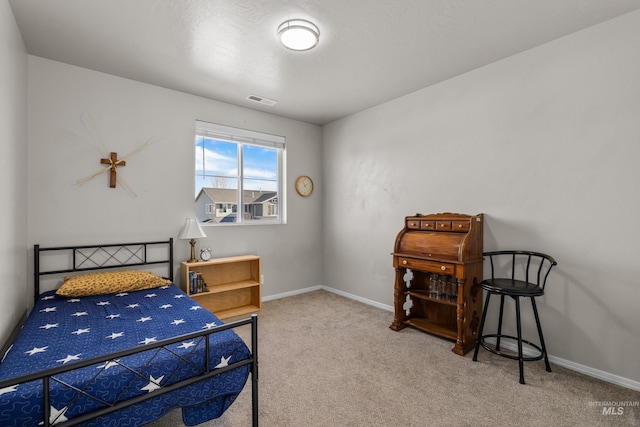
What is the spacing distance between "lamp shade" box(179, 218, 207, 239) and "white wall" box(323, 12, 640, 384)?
237 centimetres

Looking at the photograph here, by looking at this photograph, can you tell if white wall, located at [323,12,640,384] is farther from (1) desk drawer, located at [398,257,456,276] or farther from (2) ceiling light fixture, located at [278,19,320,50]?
(2) ceiling light fixture, located at [278,19,320,50]

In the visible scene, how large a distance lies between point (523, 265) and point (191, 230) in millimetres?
3321

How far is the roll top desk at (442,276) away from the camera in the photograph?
2713 millimetres

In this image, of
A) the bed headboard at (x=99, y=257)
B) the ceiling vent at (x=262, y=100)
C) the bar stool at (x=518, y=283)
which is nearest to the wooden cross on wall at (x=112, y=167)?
the bed headboard at (x=99, y=257)

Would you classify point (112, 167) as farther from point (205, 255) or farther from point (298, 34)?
point (298, 34)

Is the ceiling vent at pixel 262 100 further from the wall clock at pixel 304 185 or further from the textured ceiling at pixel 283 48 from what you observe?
the wall clock at pixel 304 185

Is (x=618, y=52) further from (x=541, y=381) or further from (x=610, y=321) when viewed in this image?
(x=541, y=381)

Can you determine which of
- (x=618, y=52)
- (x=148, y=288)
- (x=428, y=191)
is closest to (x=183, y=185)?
(x=148, y=288)

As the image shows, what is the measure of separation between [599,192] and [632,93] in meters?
0.72

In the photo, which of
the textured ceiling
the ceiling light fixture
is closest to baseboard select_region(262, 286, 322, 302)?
the textured ceiling

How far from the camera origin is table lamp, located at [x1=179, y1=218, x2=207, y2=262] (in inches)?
134

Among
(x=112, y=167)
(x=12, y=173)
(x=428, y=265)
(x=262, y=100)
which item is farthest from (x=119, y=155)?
(x=428, y=265)

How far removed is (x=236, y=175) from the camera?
407cm

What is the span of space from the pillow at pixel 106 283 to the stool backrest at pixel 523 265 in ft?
10.4
